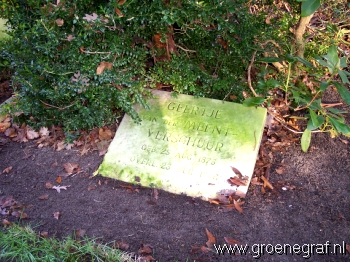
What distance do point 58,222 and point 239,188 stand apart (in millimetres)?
1655

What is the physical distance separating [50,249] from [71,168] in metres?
1.11

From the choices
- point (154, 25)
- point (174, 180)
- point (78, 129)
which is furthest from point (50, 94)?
point (174, 180)

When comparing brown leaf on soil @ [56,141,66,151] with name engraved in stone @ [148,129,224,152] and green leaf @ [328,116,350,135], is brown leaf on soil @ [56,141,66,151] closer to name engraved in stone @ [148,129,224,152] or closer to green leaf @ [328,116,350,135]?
name engraved in stone @ [148,129,224,152]

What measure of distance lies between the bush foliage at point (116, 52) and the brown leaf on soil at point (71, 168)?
1.42ft

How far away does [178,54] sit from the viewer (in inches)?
171

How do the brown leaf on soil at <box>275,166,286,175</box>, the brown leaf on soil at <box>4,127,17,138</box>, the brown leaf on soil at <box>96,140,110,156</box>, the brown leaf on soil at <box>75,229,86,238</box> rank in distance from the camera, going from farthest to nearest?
the brown leaf on soil at <box>4,127,17,138</box> < the brown leaf on soil at <box>96,140,110,156</box> < the brown leaf on soil at <box>275,166,286,175</box> < the brown leaf on soil at <box>75,229,86,238</box>

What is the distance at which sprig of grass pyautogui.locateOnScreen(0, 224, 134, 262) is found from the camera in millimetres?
2982

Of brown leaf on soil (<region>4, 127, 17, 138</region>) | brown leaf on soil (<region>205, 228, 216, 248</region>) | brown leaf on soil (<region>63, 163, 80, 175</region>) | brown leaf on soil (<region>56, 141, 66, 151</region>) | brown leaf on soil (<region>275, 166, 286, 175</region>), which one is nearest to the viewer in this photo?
brown leaf on soil (<region>205, 228, 216, 248</region>)

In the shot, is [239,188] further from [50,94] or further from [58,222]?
[50,94]

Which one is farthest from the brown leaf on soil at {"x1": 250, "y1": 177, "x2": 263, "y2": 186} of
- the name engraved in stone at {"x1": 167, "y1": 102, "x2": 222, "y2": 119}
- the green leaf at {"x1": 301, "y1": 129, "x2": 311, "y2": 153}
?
the name engraved in stone at {"x1": 167, "y1": 102, "x2": 222, "y2": 119}

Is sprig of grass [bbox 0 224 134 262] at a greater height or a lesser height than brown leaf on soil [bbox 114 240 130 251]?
greater

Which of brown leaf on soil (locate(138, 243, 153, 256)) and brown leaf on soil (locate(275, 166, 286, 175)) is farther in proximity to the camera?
brown leaf on soil (locate(275, 166, 286, 175))

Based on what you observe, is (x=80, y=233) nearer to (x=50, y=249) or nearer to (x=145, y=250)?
(x=50, y=249)

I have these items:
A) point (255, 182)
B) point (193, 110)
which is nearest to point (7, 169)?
point (193, 110)
